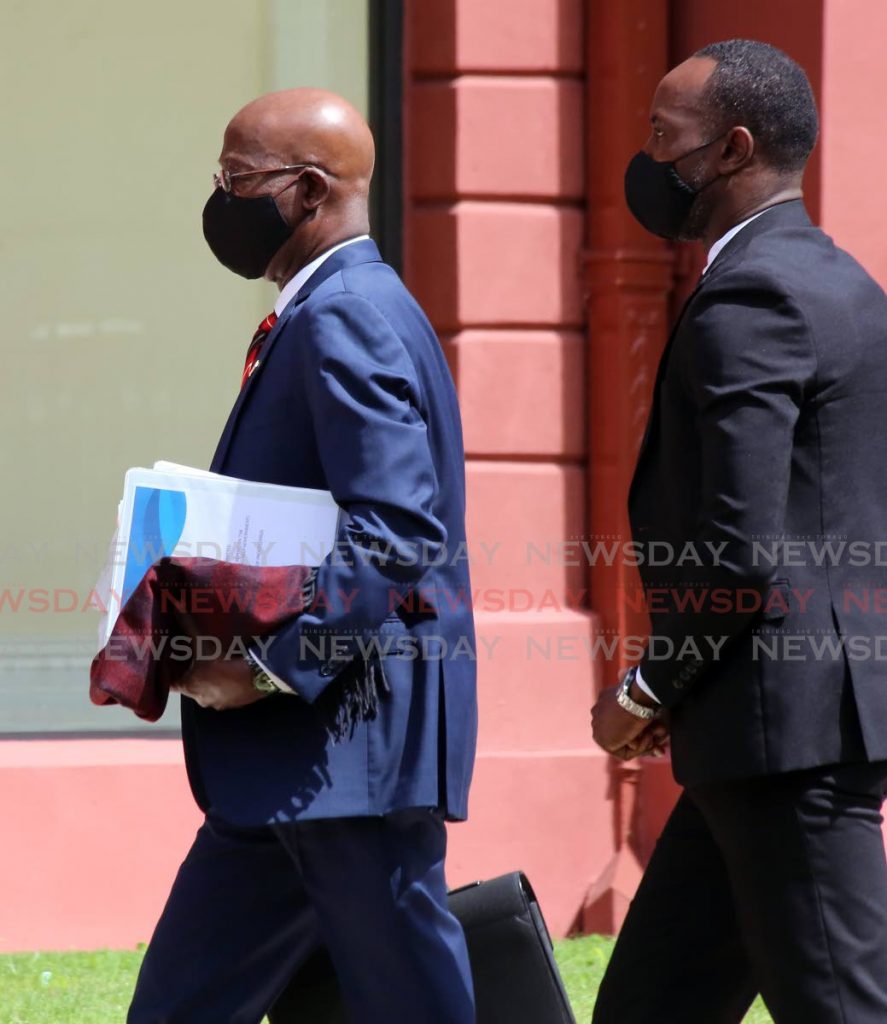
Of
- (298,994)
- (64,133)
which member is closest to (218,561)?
(298,994)

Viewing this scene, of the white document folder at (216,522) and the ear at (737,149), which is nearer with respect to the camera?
the white document folder at (216,522)

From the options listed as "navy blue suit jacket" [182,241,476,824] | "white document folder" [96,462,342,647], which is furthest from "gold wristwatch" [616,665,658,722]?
"white document folder" [96,462,342,647]

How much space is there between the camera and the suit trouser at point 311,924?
2693 millimetres

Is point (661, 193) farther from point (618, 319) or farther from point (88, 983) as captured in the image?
point (88, 983)

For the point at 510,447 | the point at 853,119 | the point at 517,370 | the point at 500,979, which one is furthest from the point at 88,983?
the point at 853,119

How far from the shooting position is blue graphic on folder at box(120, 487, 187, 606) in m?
2.64

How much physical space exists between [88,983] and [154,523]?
247 centimetres

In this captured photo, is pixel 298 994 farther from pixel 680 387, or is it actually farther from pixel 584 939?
pixel 584 939

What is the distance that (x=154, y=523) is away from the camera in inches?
104

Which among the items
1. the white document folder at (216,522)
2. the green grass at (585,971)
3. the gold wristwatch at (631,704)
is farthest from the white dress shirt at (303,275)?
the green grass at (585,971)

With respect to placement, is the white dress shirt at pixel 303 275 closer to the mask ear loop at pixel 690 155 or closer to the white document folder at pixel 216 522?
the white document folder at pixel 216 522

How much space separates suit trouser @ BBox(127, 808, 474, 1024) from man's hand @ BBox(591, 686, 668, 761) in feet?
1.05

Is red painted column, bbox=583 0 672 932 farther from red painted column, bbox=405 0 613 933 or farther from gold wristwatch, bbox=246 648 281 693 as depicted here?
gold wristwatch, bbox=246 648 281 693

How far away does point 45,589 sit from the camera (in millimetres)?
5523
